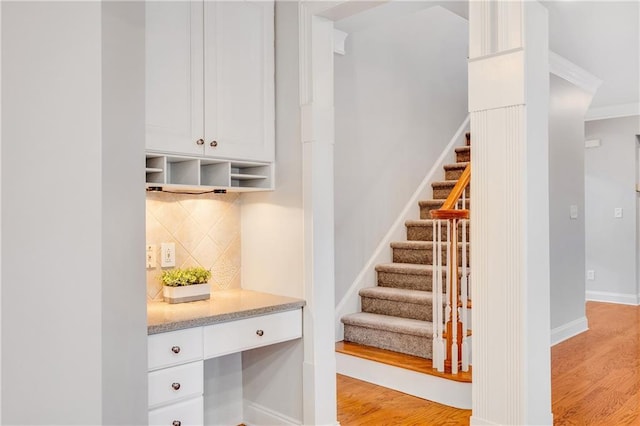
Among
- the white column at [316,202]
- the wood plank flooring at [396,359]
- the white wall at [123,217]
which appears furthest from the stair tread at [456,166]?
the white wall at [123,217]

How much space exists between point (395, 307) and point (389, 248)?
2.29 ft

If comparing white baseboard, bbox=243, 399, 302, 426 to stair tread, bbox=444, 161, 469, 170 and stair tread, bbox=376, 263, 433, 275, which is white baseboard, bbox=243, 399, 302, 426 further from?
stair tread, bbox=444, 161, 469, 170

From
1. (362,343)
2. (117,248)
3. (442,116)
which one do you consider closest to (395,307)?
(362,343)

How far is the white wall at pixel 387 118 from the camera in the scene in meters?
4.13

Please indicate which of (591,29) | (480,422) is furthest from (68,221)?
(591,29)

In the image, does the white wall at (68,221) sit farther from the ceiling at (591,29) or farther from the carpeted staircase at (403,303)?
the carpeted staircase at (403,303)

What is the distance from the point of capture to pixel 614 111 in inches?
255

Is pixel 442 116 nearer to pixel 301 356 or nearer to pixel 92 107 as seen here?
pixel 301 356

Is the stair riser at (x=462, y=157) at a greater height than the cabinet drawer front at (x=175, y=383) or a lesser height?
greater

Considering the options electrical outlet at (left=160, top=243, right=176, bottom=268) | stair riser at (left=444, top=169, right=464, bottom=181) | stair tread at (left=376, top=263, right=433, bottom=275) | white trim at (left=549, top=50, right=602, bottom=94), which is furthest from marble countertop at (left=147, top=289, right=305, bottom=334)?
white trim at (left=549, top=50, right=602, bottom=94)

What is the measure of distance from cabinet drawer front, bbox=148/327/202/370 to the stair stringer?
1.96 m

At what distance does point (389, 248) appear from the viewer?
181 inches

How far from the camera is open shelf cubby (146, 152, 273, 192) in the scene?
236 cm

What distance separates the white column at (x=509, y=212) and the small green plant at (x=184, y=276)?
1.35m
